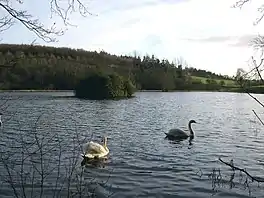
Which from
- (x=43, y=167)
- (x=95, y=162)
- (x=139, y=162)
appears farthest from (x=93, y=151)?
(x=43, y=167)

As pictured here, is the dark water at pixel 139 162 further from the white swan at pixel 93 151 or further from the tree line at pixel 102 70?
the tree line at pixel 102 70

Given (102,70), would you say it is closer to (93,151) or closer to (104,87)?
(104,87)

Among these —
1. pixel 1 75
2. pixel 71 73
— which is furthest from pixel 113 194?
pixel 71 73

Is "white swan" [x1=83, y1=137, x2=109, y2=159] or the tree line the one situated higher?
the tree line

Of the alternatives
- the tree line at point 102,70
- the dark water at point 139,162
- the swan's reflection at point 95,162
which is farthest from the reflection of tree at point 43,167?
the tree line at point 102,70

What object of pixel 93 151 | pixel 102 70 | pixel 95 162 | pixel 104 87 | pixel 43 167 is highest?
pixel 102 70

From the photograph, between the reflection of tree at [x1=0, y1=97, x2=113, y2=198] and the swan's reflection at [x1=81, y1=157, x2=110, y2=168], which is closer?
the reflection of tree at [x1=0, y1=97, x2=113, y2=198]

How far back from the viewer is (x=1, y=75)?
6.13 metres

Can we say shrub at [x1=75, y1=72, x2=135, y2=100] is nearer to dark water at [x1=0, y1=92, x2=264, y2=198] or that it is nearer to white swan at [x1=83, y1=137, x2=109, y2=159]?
dark water at [x1=0, y1=92, x2=264, y2=198]

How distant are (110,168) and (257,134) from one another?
44.8ft

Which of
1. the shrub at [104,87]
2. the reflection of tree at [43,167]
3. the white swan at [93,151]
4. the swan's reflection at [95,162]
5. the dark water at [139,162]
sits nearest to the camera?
the reflection of tree at [43,167]

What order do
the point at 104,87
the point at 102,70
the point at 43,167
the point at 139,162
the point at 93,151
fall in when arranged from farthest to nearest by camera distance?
the point at 102,70 < the point at 104,87 < the point at 93,151 < the point at 139,162 < the point at 43,167

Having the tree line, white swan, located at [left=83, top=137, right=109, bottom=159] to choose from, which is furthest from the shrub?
white swan, located at [left=83, top=137, right=109, bottom=159]

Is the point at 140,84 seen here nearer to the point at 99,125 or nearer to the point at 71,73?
the point at 71,73
